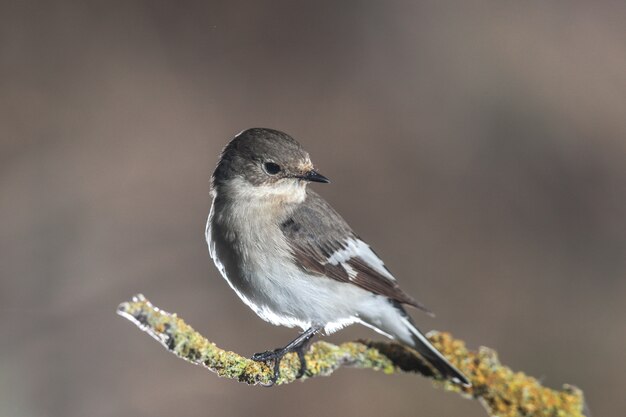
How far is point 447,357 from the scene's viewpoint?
4.89ft

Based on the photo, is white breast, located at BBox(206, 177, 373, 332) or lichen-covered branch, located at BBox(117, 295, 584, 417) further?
white breast, located at BBox(206, 177, 373, 332)

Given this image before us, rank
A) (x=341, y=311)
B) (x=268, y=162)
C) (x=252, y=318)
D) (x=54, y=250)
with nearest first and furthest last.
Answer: (x=268, y=162)
(x=341, y=311)
(x=252, y=318)
(x=54, y=250)

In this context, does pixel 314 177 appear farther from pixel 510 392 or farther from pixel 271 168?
pixel 510 392

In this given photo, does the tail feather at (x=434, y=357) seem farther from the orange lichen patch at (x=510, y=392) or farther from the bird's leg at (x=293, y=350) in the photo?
the bird's leg at (x=293, y=350)

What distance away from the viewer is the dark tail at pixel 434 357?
4.69 ft

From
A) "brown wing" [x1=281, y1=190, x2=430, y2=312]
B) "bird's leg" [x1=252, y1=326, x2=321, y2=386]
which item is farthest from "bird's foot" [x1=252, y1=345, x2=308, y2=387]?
"brown wing" [x1=281, y1=190, x2=430, y2=312]

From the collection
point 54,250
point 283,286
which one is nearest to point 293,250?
point 283,286

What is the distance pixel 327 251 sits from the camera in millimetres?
1498

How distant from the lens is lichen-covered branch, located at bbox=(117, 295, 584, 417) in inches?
50.6

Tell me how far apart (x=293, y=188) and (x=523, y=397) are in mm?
567

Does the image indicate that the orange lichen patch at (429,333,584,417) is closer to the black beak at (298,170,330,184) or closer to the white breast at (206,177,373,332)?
the white breast at (206,177,373,332)

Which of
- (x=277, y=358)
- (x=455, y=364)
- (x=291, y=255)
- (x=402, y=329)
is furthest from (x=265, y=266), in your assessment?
(x=455, y=364)

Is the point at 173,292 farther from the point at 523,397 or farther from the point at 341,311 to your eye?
the point at 523,397

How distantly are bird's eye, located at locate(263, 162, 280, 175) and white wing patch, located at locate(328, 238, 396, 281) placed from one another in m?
0.22
